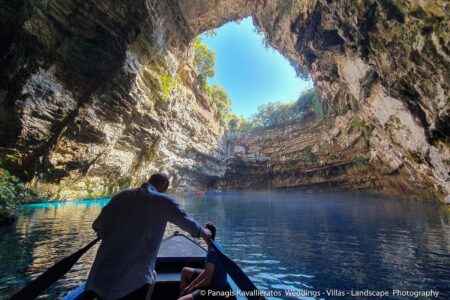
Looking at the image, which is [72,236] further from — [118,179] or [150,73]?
[118,179]

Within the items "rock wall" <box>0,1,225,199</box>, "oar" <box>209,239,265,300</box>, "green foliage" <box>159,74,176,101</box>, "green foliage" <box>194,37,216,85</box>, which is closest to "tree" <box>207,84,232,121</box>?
"green foliage" <box>194,37,216,85</box>

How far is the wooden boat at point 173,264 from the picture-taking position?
3.37m

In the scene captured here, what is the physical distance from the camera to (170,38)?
17.4 meters

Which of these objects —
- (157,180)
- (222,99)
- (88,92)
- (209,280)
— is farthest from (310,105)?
(157,180)

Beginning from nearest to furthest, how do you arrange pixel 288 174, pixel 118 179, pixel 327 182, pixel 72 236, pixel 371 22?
pixel 72 236 → pixel 371 22 → pixel 118 179 → pixel 327 182 → pixel 288 174

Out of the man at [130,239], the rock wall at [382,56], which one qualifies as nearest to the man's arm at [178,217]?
the man at [130,239]

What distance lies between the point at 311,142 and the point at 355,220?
1921cm

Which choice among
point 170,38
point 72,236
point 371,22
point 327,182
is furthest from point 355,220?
point 327,182

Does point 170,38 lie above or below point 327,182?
above

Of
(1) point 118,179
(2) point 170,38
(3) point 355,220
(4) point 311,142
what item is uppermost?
(2) point 170,38

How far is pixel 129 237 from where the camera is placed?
6.31 feet

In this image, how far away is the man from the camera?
1832mm

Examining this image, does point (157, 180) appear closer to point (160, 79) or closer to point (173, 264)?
point (173, 264)

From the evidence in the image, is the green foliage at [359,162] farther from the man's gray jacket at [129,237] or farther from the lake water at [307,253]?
the man's gray jacket at [129,237]
